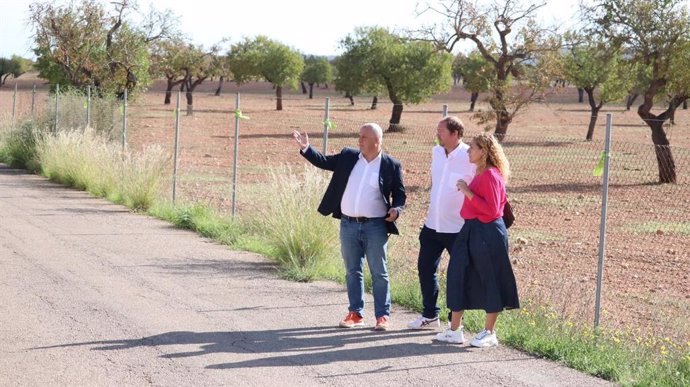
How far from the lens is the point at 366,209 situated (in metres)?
8.50

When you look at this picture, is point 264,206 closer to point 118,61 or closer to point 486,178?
point 486,178

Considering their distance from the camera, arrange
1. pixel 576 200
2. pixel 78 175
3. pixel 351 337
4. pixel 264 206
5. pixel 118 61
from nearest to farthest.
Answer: pixel 351 337
pixel 264 206
pixel 78 175
pixel 576 200
pixel 118 61

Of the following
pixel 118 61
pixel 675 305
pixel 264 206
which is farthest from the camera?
pixel 118 61

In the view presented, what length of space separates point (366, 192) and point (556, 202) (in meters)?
15.3

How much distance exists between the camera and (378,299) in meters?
8.58

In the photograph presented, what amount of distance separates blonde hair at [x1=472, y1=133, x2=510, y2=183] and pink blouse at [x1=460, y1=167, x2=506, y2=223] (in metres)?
0.04

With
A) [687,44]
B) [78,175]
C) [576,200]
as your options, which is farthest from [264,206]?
[687,44]

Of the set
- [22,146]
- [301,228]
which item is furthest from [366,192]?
[22,146]

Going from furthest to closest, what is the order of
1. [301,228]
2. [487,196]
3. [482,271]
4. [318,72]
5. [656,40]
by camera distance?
[318,72], [656,40], [301,228], [482,271], [487,196]

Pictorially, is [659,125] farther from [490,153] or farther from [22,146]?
[490,153]

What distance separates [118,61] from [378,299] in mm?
22214

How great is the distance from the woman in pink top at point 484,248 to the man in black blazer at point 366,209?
2.52 feet

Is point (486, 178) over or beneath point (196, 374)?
over

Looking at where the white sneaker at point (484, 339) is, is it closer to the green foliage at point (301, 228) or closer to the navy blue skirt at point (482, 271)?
the navy blue skirt at point (482, 271)
